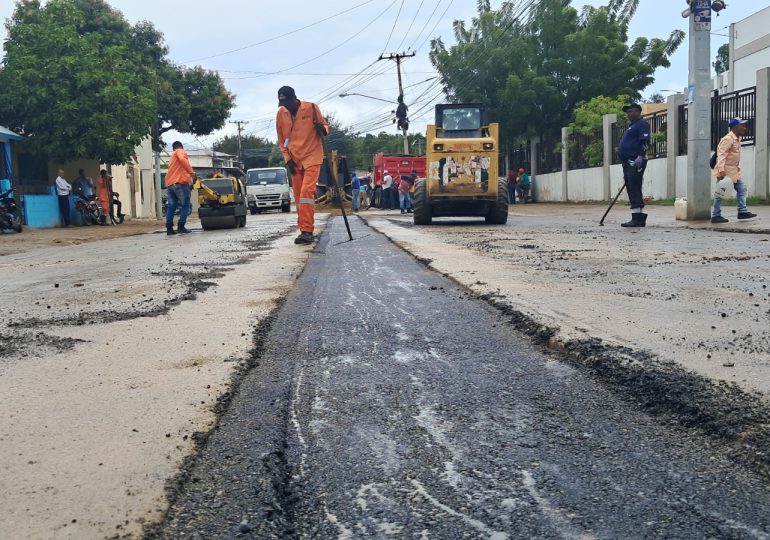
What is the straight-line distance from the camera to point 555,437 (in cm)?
241

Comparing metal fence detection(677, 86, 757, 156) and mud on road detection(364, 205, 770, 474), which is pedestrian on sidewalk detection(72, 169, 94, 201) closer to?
metal fence detection(677, 86, 757, 156)

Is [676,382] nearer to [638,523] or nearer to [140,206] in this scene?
[638,523]

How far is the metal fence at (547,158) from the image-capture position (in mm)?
34938

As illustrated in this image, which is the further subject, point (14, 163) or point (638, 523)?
point (14, 163)

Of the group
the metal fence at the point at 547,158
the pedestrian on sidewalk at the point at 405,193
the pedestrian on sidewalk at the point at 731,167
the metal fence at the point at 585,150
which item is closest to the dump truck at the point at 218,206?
the pedestrian on sidewalk at the point at 731,167

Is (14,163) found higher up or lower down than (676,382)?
higher up

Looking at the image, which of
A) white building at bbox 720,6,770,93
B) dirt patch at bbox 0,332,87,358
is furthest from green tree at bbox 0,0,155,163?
white building at bbox 720,6,770,93

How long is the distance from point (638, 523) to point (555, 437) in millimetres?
599

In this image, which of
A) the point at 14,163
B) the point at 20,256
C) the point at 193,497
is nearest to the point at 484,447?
the point at 193,497

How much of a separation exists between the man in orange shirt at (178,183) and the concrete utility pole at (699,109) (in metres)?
8.27

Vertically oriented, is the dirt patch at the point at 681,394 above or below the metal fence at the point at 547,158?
below

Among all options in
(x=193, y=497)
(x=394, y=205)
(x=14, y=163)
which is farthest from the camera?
(x=394, y=205)

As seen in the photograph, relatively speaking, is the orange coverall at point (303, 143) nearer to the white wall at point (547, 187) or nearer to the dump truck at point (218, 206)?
the dump truck at point (218, 206)

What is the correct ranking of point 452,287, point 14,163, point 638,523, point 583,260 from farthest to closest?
point 14,163
point 583,260
point 452,287
point 638,523
